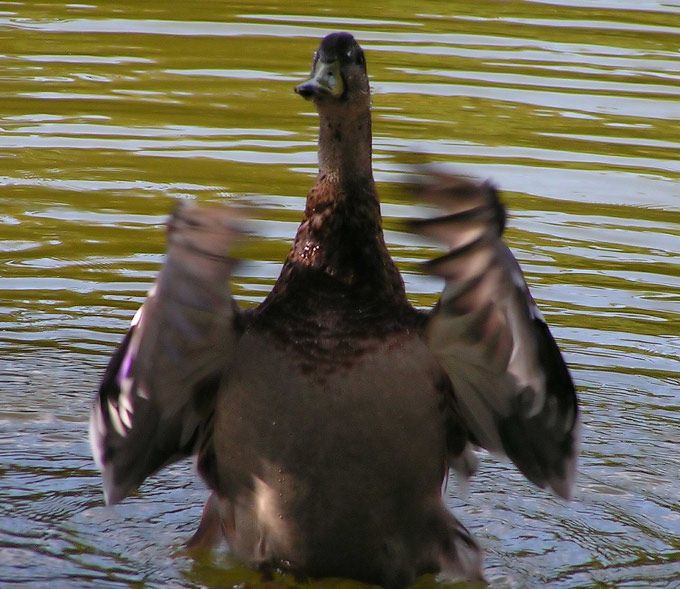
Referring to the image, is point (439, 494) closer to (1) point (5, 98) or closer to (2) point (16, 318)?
(2) point (16, 318)

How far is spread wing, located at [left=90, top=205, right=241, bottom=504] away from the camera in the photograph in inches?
147

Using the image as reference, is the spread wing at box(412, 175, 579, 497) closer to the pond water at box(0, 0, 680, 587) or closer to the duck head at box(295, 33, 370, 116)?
the pond water at box(0, 0, 680, 587)

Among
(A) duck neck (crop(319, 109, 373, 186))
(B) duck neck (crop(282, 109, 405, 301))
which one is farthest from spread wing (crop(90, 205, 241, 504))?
(A) duck neck (crop(319, 109, 373, 186))

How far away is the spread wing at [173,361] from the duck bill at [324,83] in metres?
0.63

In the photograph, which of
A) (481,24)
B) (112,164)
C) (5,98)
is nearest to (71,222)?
(112,164)

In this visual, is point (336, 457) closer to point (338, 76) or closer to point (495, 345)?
point (495, 345)

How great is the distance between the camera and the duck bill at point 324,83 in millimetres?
4182

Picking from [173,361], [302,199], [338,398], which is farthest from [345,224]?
[302,199]

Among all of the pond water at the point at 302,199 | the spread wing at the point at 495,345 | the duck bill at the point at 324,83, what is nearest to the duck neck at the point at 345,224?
the duck bill at the point at 324,83

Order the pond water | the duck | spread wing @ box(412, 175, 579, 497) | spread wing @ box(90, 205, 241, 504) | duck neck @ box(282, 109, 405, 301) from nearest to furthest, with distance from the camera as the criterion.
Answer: spread wing @ box(412, 175, 579, 497), spread wing @ box(90, 205, 241, 504), the duck, duck neck @ box(282, 109, 405, 301), the pond water

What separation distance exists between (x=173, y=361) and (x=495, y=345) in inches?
34.7

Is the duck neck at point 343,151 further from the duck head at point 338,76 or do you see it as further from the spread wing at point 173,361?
the spread wing at point 173,361

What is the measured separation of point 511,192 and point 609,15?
3.56m

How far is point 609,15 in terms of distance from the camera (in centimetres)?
1077
